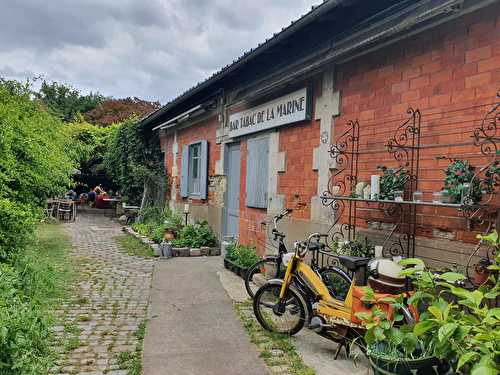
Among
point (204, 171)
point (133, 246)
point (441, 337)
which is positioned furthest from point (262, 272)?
point (133, 246)

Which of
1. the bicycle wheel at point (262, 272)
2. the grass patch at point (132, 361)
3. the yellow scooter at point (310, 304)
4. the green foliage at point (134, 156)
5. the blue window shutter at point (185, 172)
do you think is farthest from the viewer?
the green foliage at point (134, 156)

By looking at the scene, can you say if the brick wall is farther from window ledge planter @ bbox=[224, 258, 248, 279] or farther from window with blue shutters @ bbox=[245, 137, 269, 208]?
window ledge planter @ bbox=[224, 258, 248, 279]

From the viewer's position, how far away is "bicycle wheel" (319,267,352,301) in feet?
12.8

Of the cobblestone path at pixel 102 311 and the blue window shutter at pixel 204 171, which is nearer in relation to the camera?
the cobblestone path at pixel 102 311

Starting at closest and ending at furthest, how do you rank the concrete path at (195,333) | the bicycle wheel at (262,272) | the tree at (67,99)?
the concrete path at (195,333) < the bicycle wheel at (262,272) < the tree at (67,99)

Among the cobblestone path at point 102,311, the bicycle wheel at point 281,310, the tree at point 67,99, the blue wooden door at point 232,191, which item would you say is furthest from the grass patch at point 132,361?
the tree at point 67,99

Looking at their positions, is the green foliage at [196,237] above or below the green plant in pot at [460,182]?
below

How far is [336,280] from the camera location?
410cm

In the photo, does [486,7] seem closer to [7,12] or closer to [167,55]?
[7,12]

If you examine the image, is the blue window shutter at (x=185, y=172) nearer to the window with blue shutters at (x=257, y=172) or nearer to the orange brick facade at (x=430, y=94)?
the window with blue shutters at (x=257, y=172)

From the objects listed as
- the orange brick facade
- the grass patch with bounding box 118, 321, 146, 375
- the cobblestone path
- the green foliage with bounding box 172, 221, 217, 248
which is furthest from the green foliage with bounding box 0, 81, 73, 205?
the orange brick facade

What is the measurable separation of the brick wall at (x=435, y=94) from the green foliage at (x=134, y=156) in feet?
28.7

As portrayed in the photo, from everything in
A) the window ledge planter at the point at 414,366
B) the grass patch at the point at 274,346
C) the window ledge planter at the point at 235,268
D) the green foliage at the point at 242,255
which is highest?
the window ledge planter at the point at 414,366

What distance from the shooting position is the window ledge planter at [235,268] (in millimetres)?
5961
